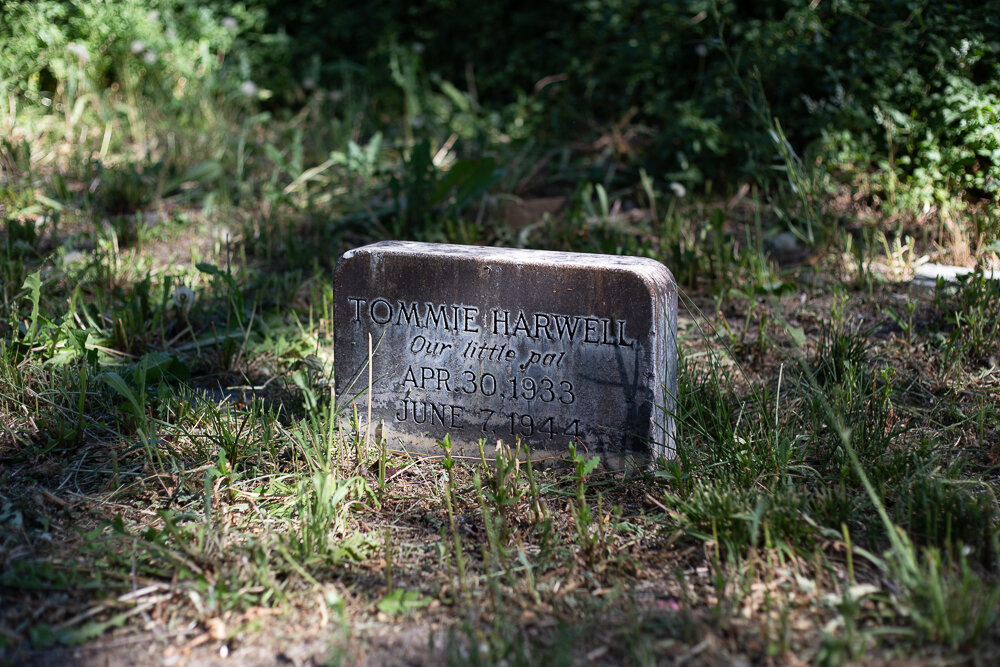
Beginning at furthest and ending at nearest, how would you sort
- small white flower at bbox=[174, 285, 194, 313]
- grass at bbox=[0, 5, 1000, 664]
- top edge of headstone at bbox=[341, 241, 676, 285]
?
small white flower at bbox=[174, 285, 194, 313] < top edge of headstone at bbox=[341, 241, 676, 285] < grass at bbox=[0, 5, 1000, 664]

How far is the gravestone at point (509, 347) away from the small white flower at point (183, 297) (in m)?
1.00

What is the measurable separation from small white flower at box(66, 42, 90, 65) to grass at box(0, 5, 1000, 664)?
4.55ft

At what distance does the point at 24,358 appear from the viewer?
2875mm

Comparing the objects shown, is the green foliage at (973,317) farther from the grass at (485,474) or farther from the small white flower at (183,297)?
Answer: the small white flower at (183,297)

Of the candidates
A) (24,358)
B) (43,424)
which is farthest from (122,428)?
(24,358)

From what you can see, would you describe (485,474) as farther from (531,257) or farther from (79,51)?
(79,51)

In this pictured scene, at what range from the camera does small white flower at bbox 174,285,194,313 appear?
333cm

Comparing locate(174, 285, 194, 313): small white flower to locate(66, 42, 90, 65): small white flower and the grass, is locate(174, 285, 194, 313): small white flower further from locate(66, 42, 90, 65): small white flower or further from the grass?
locate(66, 42, 90, 65): small white flower

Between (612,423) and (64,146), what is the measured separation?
4184 mm

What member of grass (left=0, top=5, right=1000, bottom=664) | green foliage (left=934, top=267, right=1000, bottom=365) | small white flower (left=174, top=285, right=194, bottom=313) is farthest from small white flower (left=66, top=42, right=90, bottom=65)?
green foliage (left=934, top=267, right=1000, bottom=365)

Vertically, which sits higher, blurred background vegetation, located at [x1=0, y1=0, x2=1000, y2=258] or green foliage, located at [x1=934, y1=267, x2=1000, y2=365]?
blurred background vegetation, located at [x1=0, y1=0, x2=1000, y2=258]

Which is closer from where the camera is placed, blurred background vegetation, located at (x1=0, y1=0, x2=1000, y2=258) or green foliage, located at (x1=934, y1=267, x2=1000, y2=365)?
green foliage, located at (x1=934, y1=267, x2=1000, y2=365)

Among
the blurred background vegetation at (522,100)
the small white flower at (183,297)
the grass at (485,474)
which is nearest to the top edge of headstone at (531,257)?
the grass at (485,474)

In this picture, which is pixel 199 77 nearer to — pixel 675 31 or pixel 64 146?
pixel 64 146
